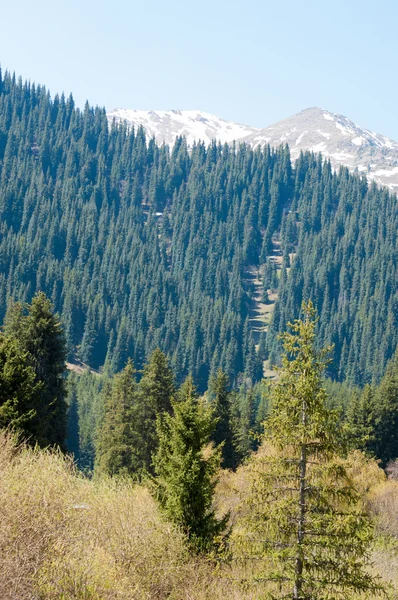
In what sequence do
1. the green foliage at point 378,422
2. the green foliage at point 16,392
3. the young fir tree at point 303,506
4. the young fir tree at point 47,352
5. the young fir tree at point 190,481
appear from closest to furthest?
the young fir tree at point 303,506 → the young fir tree at point 190,481 → the green foliage at point 16,392 → the young fir tree at point 47,352 → the green foliage at point 378,422

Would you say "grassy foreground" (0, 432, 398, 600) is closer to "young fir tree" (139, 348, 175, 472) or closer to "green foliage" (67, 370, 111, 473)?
"young fir tree" (139, 348, 175, 472)

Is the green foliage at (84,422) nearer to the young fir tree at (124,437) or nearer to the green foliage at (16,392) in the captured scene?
the young fir tree at (124,437)

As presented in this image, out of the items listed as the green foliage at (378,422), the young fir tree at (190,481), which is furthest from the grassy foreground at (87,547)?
the green foliage at (378,422)

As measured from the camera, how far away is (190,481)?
2098 centimetres

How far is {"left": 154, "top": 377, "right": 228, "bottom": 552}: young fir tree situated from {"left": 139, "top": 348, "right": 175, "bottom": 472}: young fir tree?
22043 millimetres

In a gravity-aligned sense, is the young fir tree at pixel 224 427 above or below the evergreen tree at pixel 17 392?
below

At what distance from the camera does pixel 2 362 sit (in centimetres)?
2919

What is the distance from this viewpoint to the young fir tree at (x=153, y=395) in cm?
4441

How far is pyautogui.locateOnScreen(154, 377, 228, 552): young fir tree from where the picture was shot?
2095 centimetres

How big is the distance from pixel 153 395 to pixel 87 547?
2924 centimetres

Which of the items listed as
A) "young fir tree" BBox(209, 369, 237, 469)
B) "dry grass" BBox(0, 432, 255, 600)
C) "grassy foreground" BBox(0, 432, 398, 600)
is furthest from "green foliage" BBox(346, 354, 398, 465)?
"dry grass" BBox(0, 432, 255, 600)

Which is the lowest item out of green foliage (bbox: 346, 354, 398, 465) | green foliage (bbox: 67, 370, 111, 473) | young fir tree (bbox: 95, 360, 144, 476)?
green foliage (bbox: 67, 370, 111, 473)

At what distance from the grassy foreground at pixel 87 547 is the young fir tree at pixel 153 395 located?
20.9 meters

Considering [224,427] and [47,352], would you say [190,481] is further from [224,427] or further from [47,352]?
[224,427]
